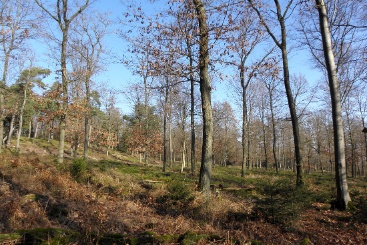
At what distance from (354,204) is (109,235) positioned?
797 centimetres

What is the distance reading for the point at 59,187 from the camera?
9.16 m

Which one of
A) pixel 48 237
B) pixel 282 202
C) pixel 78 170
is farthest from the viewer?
pixel 78 170

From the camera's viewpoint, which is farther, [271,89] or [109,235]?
[271,89]

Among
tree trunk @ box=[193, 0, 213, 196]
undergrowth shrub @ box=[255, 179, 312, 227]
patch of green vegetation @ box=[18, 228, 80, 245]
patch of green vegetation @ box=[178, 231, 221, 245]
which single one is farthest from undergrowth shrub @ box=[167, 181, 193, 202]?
patch of green vegetation @ box=[18, 228, 80, 245]

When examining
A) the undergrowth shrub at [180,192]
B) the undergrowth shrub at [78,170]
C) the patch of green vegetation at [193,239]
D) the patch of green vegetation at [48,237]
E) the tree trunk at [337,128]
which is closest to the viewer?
the patch of green vegetation at [48,237]

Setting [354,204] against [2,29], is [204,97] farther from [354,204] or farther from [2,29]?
[2,29]

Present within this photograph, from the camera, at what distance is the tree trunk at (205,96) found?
895cm

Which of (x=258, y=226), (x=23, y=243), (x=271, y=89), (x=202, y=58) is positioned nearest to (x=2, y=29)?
(x=202, y=58)

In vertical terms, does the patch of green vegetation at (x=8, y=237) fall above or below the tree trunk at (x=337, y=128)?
below

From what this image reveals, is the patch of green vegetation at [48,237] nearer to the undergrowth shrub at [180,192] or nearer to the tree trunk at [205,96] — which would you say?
the undergrowth shrub at [180,192]

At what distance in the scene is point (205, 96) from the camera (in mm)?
9242

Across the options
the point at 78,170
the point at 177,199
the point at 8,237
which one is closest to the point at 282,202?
the point at 177,199

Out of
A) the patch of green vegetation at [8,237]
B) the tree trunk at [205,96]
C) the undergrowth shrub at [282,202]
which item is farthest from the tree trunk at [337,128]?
the patch of green vegetation at [8,237]

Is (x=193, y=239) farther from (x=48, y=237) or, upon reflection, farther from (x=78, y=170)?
(x=78, y=170)
